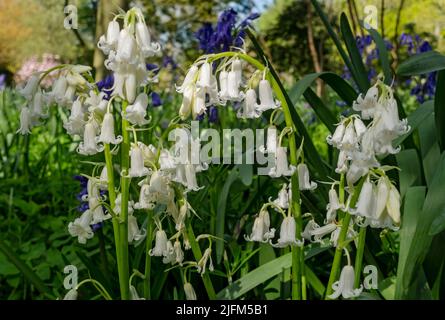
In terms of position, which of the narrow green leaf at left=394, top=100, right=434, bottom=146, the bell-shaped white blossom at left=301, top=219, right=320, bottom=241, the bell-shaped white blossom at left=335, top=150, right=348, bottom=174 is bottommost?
the bell-shaped white blossom at left=301, top=219, right=320, bottom=241

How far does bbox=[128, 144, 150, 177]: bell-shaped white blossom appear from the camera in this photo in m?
1.24

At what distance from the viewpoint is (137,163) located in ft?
4.11

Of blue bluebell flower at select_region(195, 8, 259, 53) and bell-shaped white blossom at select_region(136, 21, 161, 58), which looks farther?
blue bluebell flower at select_region(195, 8, 259, 53)

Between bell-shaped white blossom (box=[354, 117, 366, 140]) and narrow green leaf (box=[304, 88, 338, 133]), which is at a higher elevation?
narrow green leaf (box=[304, 88, 338, 133])

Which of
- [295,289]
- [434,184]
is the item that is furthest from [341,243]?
[434,184]

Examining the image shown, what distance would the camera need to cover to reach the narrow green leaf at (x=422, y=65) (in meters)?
1.77

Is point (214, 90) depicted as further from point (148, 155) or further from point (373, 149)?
point (373, 149)

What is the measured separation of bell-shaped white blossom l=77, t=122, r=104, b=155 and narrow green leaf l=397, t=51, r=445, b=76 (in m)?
0.95

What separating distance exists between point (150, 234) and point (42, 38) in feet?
74.1

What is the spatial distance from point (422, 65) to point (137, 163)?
3.15 ft

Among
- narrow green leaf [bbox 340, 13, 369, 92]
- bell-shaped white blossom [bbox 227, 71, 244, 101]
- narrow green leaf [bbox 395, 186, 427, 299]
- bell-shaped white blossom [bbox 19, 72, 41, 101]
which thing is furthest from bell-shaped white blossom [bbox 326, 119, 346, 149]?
narrow green leaf [bbox 340, 13, 369, 92]

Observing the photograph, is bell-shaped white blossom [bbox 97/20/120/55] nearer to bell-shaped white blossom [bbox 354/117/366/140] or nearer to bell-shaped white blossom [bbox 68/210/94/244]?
bell-shaped white blossom [bbox 68/210/94/244]

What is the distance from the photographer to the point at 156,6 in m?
14.1

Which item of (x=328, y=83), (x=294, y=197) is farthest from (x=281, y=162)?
(x=328, y=83)
